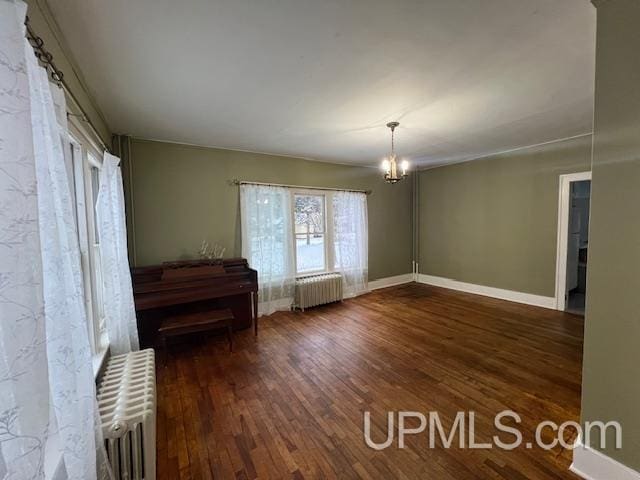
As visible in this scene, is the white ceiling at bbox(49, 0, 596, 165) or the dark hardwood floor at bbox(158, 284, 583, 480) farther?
the dark hardwood floor at bbox(158, 284, 583, 480)

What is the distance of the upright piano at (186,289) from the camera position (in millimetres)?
2805

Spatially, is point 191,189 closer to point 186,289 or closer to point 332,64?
point 186,289

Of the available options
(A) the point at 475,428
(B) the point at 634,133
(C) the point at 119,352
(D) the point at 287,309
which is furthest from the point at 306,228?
(B) the point at 634,133

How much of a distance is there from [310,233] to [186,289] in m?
2.17

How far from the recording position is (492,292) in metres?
4.63

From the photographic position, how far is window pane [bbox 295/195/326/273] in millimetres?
4441

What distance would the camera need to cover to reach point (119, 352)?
6.91 ft

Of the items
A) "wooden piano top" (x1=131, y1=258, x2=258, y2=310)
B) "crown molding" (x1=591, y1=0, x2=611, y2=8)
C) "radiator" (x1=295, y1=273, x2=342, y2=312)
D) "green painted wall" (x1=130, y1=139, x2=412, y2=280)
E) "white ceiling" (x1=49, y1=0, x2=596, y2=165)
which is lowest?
"radiator" (x1=295, y1=273, x2=342, y2=312)

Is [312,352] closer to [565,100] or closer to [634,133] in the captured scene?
[634,133]

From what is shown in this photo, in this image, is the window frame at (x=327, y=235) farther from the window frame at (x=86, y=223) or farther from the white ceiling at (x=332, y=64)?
the window frame at (x=86, y=223)

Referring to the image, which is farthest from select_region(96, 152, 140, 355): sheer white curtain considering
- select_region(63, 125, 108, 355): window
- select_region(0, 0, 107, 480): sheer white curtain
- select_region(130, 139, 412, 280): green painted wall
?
select_region(0, 0, 107, 480): sheer white curtain

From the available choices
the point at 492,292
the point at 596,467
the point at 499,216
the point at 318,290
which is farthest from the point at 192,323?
the point at 499,216

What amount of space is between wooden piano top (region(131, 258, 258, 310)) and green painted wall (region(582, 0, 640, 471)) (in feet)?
9.69

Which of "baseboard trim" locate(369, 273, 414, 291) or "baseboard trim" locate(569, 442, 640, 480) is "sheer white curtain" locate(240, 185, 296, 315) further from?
"baseboard trim" locate(569, 442, 640, 480)
